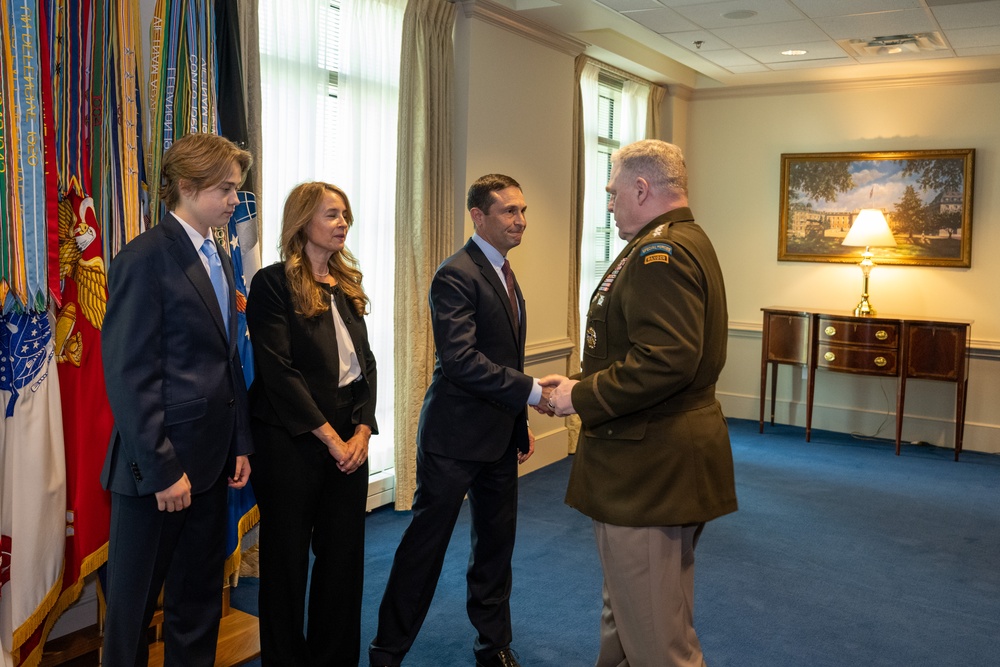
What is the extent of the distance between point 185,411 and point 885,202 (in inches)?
239

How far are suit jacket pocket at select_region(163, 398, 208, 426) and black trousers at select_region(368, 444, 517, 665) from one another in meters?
0.74

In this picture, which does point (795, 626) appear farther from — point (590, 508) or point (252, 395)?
point (252, 395)

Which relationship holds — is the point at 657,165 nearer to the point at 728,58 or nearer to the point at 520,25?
the point at 520,25

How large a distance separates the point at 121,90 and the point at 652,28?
3585mm

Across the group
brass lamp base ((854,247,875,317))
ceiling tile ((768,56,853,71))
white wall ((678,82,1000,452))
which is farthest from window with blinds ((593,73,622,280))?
brass lamp base ((854,247,875,317))

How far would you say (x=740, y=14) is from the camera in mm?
5035

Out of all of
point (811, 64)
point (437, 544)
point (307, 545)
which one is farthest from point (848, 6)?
point (307, 545)

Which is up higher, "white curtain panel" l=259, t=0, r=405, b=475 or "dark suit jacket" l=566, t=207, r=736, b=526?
"white curtain panel" l=259, t=0, r=405, b=475

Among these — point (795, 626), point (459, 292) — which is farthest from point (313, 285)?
point (795, 626)

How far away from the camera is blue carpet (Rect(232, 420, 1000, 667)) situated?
317cm

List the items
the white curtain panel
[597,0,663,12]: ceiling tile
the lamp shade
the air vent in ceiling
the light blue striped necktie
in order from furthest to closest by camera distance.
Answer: the lamp shade < the air vent in ceiling < [597,0,663,12]: ceiling tile < the white curtain panel < the light blue striped necktie

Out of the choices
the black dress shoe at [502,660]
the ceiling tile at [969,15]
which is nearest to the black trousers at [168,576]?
the black dress shoe at [502,660]

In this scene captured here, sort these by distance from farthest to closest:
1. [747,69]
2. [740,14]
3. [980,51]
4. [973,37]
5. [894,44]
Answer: [747,69]
[980,51]
[894,44]
[973,37]
[740,14]

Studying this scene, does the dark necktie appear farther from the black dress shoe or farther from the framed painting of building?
the framed painting of building
